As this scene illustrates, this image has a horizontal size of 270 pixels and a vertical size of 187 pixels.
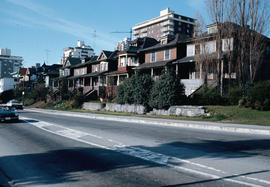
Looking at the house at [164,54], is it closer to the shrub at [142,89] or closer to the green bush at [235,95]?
the shrub at [142,89]

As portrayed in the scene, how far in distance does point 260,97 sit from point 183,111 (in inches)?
273

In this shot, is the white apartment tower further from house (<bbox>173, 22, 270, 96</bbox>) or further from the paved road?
the paved road

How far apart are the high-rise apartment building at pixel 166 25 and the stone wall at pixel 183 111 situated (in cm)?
6565

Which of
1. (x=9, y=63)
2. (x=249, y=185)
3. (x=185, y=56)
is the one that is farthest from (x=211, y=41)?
(x=9, y=63)

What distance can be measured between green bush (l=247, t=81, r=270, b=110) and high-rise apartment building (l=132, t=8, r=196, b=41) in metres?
70.1

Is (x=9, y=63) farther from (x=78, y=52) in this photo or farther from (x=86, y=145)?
(x=86, y=145)

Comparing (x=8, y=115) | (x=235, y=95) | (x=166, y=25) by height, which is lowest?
(x=8, y=115)

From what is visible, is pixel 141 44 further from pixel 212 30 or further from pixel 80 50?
pixel 80 50

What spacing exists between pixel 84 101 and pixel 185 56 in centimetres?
1960

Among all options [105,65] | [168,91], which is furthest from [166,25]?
[168,91]

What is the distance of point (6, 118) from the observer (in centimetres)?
2053

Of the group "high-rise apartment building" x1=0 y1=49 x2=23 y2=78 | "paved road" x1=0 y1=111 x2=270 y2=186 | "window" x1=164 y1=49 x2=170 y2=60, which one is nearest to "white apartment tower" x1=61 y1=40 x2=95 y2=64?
"high-rise apartment building" x1=0 y1=49 x2=23 y2=78

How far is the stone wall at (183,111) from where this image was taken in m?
22.9

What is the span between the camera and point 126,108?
105 ft
